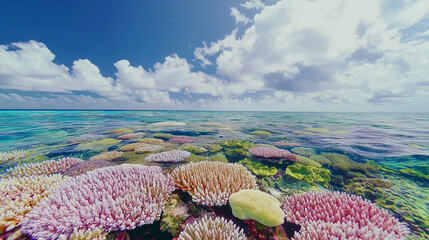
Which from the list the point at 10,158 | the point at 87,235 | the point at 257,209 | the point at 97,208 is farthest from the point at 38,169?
the point at 257,209

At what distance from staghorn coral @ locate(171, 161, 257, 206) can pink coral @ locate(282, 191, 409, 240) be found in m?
1.06

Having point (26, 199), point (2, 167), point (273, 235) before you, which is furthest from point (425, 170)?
point (2, 167)

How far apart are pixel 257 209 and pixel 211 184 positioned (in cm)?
103

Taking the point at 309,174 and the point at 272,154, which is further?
the point at 272,154

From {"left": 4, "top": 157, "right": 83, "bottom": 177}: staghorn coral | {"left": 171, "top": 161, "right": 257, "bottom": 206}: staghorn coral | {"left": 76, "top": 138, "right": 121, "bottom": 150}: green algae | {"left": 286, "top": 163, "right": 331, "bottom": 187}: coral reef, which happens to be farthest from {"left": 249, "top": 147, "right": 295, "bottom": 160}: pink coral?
{"left": 76, "top": 138, "right": 121, "bottom": 150}: green algae

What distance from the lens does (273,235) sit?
7.80 feet

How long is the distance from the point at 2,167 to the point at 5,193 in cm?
637

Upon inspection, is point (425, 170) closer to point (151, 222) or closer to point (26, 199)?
point (151, 222)

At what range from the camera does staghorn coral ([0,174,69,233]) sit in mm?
2093

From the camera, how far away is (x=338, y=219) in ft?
8.41

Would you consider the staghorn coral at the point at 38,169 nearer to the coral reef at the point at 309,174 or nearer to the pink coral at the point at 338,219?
the pink coral at the point at 338,219

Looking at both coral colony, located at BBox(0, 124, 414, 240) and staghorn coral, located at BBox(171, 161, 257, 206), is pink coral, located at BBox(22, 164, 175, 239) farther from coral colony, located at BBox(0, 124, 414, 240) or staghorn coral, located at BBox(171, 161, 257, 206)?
staghorn coral, located at BBox(171, 161, 257, 206)

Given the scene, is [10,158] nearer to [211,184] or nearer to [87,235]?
[87,235]

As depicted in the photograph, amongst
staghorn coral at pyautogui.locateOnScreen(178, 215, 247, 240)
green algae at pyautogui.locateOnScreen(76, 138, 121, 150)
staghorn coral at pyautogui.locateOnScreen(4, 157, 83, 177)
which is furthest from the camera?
green algae at pyautogui.locateOnScreen(76, 138, 121, 150)
